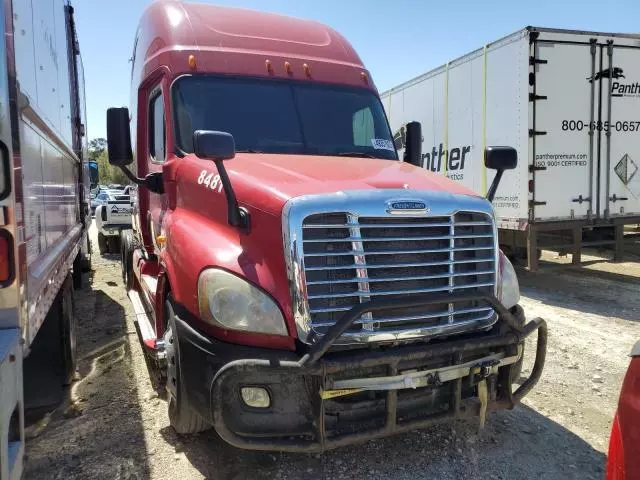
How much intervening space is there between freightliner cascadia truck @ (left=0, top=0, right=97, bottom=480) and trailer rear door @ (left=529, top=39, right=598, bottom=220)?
255 inches

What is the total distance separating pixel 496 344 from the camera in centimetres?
324

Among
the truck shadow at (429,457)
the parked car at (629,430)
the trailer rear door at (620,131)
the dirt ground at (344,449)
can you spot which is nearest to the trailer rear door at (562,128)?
the trailer rear door at (620,131)

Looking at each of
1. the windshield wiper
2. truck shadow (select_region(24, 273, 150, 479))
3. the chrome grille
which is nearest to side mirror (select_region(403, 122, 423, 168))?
the windshield wiper

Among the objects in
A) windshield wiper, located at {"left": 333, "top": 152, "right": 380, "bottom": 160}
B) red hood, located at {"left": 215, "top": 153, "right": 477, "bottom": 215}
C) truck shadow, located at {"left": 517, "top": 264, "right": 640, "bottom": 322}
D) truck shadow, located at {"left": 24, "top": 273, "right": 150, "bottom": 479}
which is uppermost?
windshield wiper, located at {"left": 333, "top": 152, "right": 380, "bottom": 160}

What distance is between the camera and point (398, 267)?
10.1ft

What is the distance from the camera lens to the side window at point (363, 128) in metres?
4.52

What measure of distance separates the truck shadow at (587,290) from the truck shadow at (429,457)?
399 cm

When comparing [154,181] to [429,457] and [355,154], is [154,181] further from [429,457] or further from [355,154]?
[429,457]

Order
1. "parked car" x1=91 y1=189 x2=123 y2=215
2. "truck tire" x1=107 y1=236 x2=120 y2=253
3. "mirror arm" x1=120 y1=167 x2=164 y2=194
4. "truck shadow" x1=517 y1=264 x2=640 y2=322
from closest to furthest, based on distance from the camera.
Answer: "mirror arm" x1=120 y1=167 x2=164 y2=194
"truck shadow" x1=517 y1=264 x2=640 y2=322
"truck tire" x1=107 y1=236 x2=120 y2=253
"parked car" x1=91 y1=189 x2=123 y2=215

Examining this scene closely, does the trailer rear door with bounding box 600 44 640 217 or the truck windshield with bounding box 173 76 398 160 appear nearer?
the truck windshield with bounding box 173 76 398 160

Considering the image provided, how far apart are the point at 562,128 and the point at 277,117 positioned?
5.89m

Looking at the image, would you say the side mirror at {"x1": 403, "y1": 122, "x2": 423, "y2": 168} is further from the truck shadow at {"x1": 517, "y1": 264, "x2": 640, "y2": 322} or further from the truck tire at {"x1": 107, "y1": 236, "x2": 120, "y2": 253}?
the truck tire at {"x1": 107, "y1": 236, "x2": 120, "y2": 253}

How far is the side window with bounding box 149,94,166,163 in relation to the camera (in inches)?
174

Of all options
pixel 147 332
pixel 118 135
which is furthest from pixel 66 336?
pixel 118 135
